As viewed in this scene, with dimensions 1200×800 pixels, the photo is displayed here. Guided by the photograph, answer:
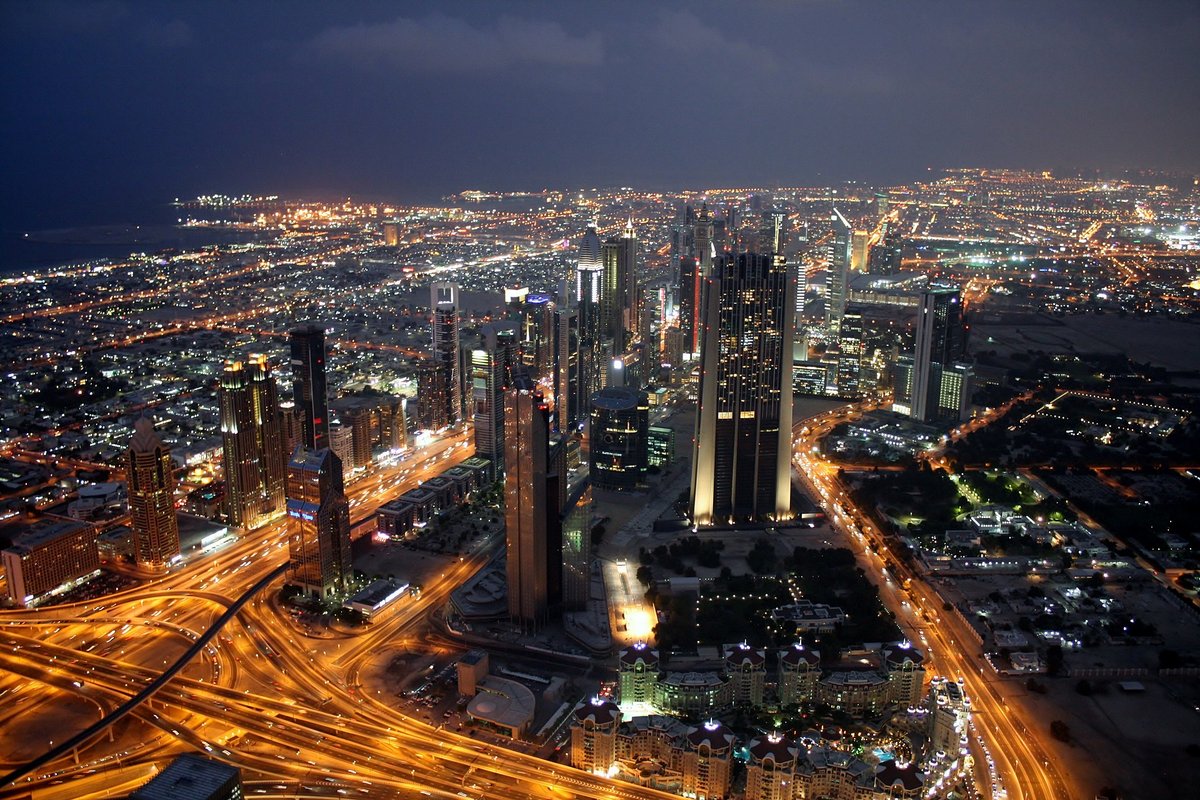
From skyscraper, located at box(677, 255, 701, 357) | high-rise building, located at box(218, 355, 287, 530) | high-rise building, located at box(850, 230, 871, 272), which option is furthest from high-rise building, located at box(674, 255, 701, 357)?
high-rise building, located at box(218, 355, 287, 530)

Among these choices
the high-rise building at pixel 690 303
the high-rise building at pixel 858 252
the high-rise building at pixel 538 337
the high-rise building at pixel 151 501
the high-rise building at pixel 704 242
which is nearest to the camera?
the high-rise building at pixel 151 501

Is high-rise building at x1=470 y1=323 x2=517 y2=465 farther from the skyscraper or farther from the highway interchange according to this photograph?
the skyscraper

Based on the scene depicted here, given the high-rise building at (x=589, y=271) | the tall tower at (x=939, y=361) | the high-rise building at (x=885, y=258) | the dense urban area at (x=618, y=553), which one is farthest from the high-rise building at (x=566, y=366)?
the high-rise building at (x=885, y=258)

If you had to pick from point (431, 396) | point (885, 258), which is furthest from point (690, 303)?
point (885, 258)

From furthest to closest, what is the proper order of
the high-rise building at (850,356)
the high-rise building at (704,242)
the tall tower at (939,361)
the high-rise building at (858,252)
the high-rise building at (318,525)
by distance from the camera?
the high-rise building at (858,252) < the high-rise building at (704,242) < the high-rise building at (850,356) < the tall tower at (939,361) < the high-rise building at (318,525)

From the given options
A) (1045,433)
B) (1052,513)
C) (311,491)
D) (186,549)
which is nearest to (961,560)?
(1052,513)

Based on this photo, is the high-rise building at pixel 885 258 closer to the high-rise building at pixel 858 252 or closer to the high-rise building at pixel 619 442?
the high-rise building at pixel 858 252

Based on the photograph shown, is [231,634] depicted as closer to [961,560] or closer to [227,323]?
[961,560]

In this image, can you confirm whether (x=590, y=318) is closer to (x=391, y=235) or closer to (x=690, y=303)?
(x=690, y=303)
